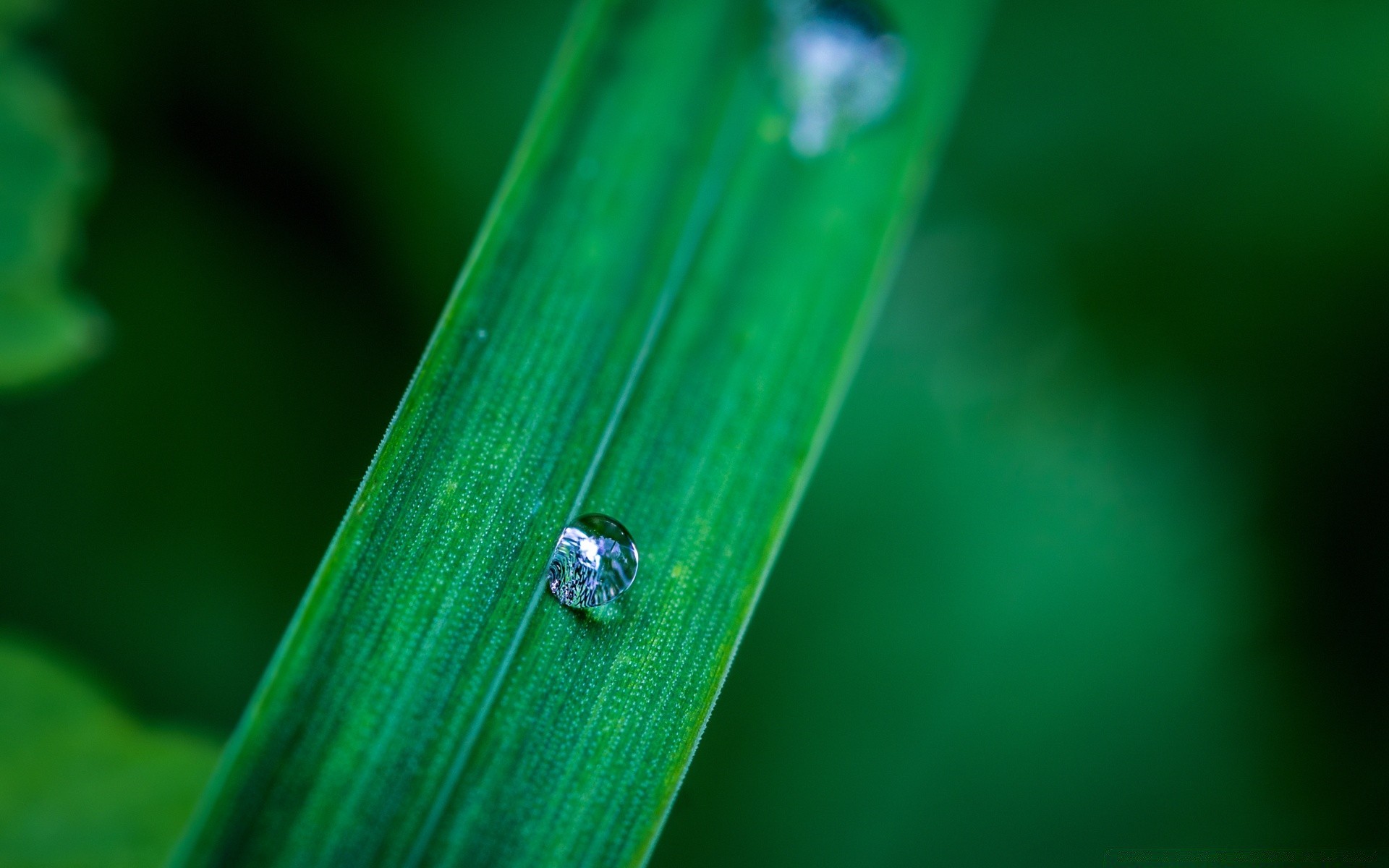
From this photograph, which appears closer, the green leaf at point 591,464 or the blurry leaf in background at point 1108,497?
the green leaf at point 591,464

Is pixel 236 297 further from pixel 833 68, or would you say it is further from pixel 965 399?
pixel 965 399

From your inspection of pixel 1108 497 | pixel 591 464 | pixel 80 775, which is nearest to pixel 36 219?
pixel 80 775

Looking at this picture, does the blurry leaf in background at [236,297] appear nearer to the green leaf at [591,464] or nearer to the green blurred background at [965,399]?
the green blurred background at [965,399]

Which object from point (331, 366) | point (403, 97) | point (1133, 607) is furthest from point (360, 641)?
point (1133, 607)

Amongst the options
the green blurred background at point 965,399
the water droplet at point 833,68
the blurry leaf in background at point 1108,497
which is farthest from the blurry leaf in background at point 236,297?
the blurry leaf in background at point 1108,497

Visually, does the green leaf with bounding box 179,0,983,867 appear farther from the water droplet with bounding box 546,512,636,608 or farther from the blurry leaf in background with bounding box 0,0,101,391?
the blurry leaf in background with bounding box 0,0,101,391

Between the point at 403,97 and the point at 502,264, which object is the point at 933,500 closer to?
the point at 502,264

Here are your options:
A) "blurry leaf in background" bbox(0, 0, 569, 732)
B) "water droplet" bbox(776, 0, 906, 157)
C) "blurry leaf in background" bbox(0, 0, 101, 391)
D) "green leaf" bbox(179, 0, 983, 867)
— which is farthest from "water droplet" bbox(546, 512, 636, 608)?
"blurry leaf in background" bbox(0, 0, 101, 391)
